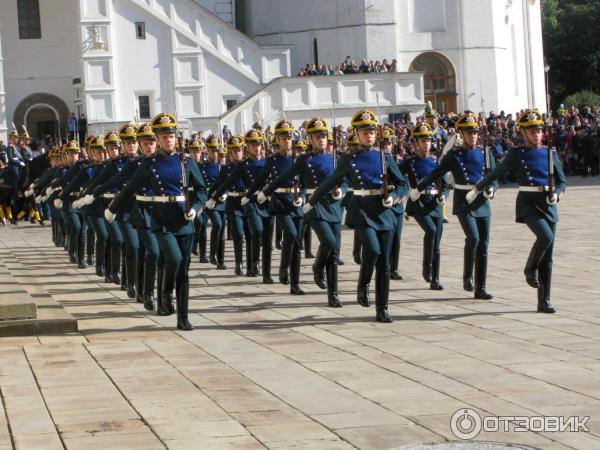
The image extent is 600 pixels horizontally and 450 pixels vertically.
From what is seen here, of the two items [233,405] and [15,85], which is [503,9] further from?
[233,405]

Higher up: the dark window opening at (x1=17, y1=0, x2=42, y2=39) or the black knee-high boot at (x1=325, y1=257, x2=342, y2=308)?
the dark window opening at (x1=17, y1=0, x2=42, y2=39)

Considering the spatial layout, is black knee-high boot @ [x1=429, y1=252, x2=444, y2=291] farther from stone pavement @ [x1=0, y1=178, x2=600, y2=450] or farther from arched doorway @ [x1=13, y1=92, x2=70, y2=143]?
arched doorway @ [x1=13, y1=92, x2=70, y2=143]

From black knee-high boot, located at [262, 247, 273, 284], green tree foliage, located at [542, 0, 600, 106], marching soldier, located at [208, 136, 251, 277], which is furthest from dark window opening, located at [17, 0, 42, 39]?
black knee-high boot, located at [262, 247, 273, 284]

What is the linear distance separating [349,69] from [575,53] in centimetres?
3002

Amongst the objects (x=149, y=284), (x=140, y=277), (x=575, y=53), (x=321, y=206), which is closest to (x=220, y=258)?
(x=140, y=277)

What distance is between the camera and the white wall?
188ft

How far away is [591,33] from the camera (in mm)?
79938

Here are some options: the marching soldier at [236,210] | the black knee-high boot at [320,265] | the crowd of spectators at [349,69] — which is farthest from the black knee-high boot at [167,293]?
the crowd of spectators at [349,69]

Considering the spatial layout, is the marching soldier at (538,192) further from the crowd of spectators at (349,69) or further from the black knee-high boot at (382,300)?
the crowd of spectators at (349,69)

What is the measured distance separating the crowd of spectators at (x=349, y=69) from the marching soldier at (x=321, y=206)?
118ft

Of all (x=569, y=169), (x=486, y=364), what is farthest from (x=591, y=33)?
(x=486, y=364)

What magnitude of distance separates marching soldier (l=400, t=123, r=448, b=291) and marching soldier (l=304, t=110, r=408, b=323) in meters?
2.39

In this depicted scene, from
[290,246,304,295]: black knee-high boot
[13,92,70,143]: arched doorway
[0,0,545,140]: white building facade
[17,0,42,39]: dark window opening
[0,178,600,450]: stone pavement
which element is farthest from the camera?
[17,0,42,39]: dark window opening

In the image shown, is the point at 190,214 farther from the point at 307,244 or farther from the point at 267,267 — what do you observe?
the point at 307,244
